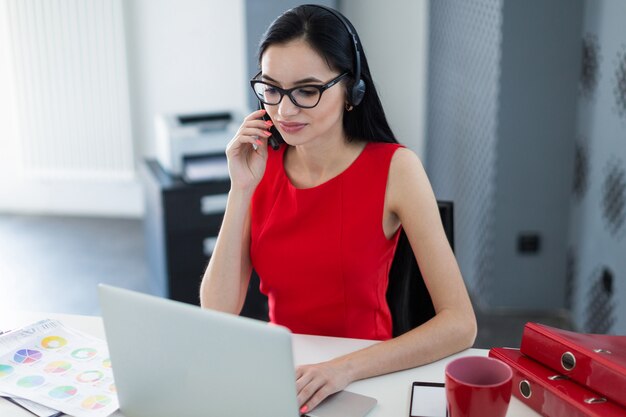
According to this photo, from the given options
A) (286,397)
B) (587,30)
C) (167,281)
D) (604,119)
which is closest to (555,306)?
(604,119)

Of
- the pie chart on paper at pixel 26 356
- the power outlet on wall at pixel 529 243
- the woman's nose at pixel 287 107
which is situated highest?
the woman's nose at pixel 287 107

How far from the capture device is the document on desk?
4.33 feet

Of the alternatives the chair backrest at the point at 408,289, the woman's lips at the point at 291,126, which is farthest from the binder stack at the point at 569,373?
the woman's lips at the point at 291,126

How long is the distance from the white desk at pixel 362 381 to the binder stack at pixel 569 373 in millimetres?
52

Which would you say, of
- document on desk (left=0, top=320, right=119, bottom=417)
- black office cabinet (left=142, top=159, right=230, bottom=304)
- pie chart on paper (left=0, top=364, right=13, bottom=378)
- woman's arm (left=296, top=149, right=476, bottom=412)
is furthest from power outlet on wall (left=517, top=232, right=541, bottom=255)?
pie chart on paper (left=0, top=364, right=13, bottom=378)

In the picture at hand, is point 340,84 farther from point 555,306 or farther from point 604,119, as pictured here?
point 555,306

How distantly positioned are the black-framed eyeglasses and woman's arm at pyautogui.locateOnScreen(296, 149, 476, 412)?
0.23 metres

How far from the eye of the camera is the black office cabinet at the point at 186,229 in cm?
308

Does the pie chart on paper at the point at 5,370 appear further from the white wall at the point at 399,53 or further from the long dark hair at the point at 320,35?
the white wall at the point at 399,53

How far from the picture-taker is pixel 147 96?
443 cm

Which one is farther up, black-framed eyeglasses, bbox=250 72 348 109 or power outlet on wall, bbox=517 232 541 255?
black-framed eyeglasses, bbox=250 72 348 109

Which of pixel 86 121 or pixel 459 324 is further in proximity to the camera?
pixel 86 121

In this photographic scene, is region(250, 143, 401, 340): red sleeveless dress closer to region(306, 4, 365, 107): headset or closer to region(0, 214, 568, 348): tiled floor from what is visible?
region(306, 4, 365, 107): headset

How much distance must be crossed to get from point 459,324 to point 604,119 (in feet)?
4.96
